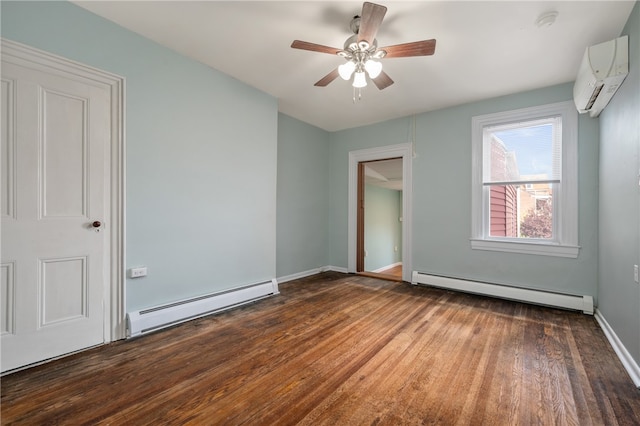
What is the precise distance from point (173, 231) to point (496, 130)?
4.21 meters

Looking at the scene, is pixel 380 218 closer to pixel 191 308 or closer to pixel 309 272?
pixel 309 272

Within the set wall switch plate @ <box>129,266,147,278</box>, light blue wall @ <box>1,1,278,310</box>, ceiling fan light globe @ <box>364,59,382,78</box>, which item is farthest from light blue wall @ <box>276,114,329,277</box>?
ceiling fan light globe @ <box>364,59,382,78</box>

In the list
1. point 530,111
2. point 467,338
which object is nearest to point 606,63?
point 530,111

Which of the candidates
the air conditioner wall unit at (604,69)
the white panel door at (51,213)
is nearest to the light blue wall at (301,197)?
the white panel door at (51,213)

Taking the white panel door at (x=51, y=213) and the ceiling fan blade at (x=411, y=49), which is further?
the ceiling fan blade at (x=411, y=49)

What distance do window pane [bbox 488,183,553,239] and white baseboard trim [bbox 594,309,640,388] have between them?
110cm

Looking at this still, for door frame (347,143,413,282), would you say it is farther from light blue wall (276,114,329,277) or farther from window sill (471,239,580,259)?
window sill (471,239,580,259)

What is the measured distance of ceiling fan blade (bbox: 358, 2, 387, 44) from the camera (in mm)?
1702

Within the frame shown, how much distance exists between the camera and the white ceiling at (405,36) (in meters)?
2.08

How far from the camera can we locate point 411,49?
83.3 inches

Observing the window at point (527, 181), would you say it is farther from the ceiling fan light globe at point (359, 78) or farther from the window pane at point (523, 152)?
the ceiling fan light globe at point (359, 78)

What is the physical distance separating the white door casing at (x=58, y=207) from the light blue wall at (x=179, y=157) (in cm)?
13

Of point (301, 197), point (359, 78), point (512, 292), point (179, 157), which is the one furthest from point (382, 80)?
point (512, 292)

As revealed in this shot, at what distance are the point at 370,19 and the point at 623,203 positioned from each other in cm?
245
